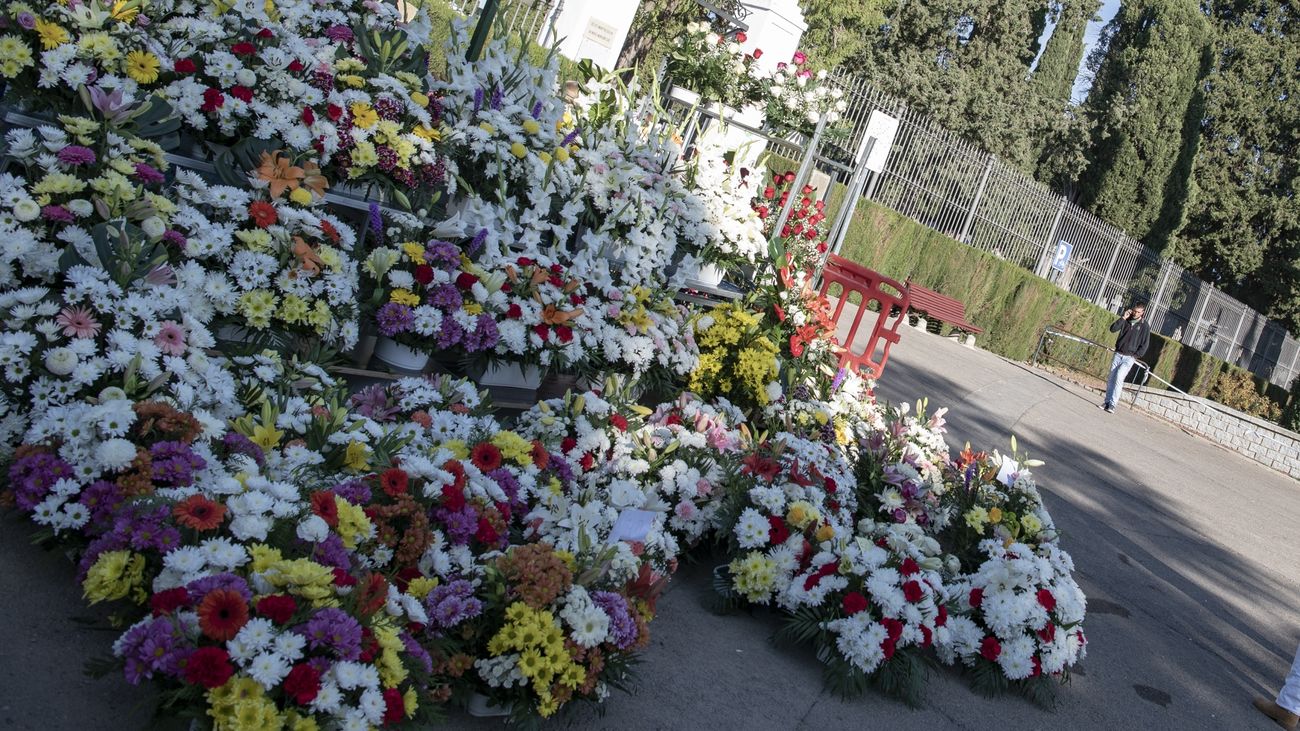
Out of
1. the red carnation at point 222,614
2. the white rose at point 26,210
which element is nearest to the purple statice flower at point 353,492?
the red carnation at point 222,614

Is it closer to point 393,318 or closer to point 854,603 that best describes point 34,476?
point 393,318

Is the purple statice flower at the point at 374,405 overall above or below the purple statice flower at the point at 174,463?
above

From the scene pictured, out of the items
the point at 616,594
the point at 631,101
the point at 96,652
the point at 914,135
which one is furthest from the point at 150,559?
the point at 914,135

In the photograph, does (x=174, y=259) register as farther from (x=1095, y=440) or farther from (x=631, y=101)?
(x=1095, y=440)

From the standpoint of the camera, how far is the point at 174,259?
3.27 meters

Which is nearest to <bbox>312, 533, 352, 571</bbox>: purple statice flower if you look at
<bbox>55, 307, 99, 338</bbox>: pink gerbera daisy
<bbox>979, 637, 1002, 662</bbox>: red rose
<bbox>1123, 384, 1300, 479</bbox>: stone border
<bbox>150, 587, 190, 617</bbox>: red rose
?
<bbox>150, 587, 190, 617</bbox>: red rose

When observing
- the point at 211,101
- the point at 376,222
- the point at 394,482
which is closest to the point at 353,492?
the point at 394,482

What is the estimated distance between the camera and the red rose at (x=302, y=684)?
201 cm

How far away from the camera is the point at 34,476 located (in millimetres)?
2438

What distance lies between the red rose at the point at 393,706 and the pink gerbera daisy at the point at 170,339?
4.12 feet

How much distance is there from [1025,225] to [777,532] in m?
16.3

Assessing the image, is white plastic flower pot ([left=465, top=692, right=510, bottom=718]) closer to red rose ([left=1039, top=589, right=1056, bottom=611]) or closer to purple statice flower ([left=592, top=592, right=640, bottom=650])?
purple statice flower ([left=592, top=592, right=640, bottom=650])

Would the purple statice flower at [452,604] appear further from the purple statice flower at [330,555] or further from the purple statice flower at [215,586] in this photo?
the purple statice flower at [215,586]

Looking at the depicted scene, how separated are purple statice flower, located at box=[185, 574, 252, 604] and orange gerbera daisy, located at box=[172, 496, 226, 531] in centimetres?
15
